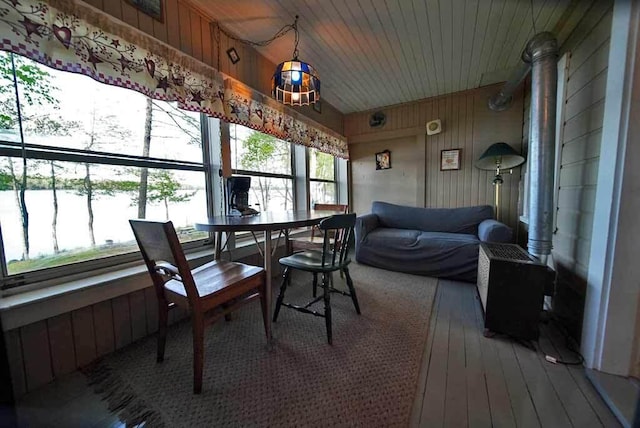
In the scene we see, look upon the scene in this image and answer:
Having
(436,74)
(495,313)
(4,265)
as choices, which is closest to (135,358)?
(4,265)

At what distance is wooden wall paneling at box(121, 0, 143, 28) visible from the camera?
4.65 feet

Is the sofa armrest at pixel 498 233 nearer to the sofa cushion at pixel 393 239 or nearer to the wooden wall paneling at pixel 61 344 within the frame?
the sofa cushion at pixel 393 239

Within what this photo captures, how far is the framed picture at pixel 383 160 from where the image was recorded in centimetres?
399

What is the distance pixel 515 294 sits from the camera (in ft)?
4.93

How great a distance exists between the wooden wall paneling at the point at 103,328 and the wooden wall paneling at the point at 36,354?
0.19 metres

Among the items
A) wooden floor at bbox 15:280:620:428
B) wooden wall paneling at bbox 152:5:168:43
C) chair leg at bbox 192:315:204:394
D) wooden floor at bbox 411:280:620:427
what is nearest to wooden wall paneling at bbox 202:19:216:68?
wooden wall paneling at bbox 152:5:168:43

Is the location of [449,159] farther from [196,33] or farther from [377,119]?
[196,33]

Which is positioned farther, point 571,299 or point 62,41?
point 571,299

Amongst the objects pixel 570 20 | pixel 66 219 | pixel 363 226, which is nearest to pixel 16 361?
pixel 66 219

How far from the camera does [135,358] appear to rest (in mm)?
1378

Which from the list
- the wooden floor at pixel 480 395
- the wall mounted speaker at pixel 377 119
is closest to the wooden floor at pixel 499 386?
the wooden floor at pixel 480 395

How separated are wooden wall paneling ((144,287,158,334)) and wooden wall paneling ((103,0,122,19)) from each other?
5.52 feet

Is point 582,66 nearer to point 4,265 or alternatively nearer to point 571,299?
point 571,299

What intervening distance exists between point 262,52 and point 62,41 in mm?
1586
